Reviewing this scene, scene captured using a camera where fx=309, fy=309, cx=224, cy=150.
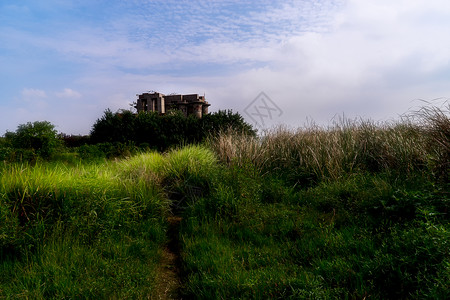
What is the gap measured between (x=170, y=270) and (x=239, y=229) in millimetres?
1199

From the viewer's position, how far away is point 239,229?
465 cm

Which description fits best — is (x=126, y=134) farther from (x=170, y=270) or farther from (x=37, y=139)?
(x=170, y=270)

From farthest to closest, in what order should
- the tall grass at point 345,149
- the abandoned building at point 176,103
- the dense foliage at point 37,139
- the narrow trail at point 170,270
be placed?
the abandoned building at point 176,103
the dense foliage at point 37,139
the tall grass at point 345,149
the narrow trail at point 170,270

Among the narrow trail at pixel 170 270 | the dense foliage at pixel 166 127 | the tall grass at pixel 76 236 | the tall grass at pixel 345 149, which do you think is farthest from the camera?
the dense foliage at pixel 166 127

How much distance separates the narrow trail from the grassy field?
65 millimetres

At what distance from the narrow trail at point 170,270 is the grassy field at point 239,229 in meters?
0.06

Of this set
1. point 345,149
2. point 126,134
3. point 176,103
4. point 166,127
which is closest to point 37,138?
point 126,134

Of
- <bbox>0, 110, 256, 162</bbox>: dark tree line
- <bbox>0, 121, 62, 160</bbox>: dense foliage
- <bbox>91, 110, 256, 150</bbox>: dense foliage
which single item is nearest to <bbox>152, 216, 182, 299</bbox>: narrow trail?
<bbox>0, 110, 256, 162</bbox>: dark tree line

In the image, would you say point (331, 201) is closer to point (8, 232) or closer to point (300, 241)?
point (300, 241)

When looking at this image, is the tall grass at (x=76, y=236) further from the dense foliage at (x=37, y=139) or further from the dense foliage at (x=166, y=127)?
the dense foliage at (x=37, y=139)

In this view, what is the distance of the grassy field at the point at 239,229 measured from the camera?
9.82 ft

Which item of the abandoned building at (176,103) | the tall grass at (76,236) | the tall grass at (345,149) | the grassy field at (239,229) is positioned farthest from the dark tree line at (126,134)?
the abandoned building at (176,103)

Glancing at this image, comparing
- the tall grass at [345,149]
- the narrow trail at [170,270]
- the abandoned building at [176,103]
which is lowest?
the narrow trail at [170,270]

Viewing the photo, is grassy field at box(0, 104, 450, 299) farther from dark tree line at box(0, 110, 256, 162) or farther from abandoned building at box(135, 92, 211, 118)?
abandoned building at box(135, 92, 211, 118)
